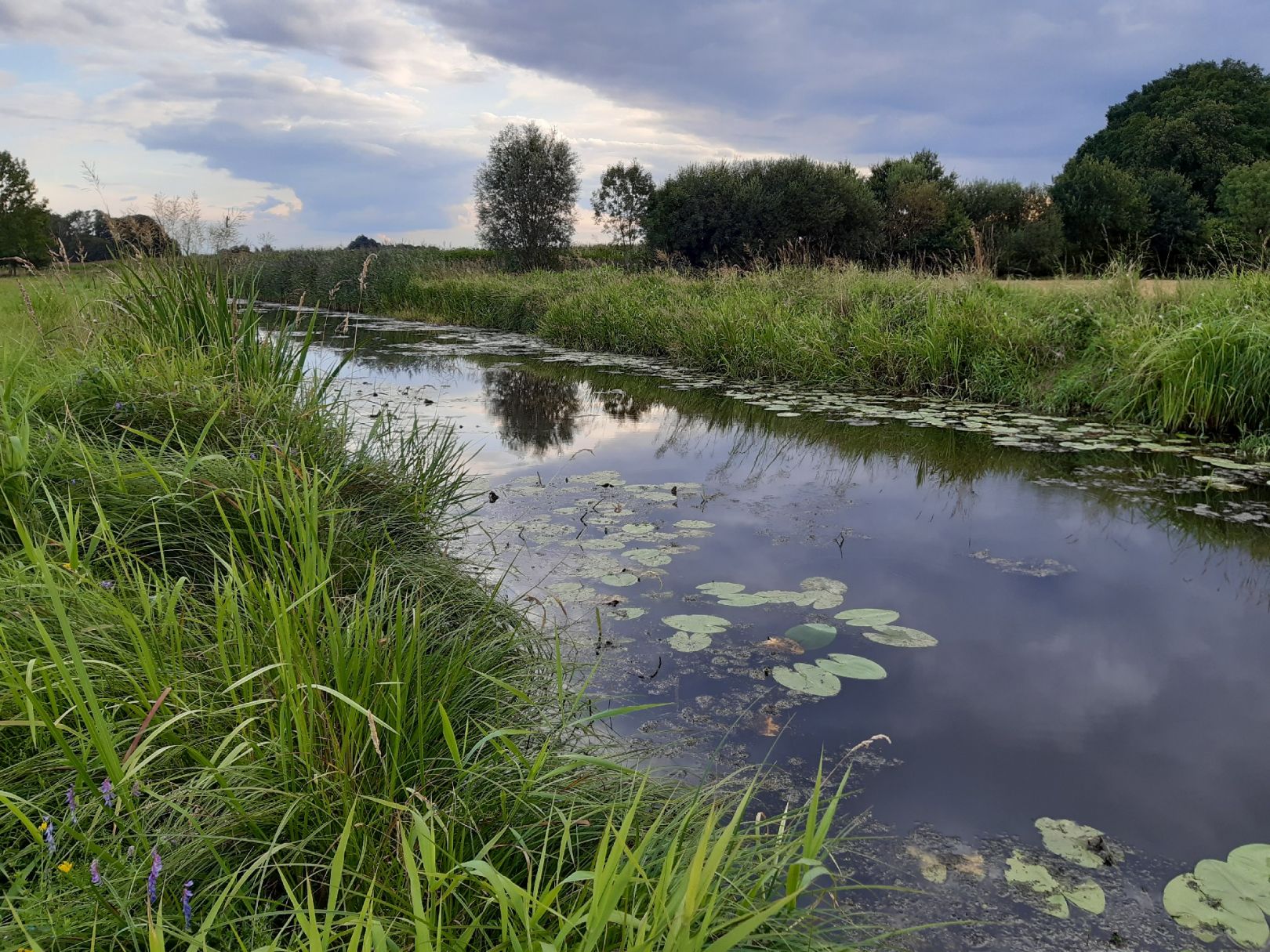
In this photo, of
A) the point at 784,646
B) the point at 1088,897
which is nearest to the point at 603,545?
the point at 784,646

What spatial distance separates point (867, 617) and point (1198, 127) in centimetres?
4346

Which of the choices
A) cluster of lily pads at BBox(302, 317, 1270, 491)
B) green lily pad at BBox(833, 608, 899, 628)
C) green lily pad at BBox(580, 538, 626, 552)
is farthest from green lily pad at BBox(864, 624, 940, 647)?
cluster of lily pads at BBox(302, 317, 1270, 491)

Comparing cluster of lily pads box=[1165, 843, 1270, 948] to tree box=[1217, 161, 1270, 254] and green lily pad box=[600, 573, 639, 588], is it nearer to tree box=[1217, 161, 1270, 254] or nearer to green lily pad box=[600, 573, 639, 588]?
green lily pad box=[600, 573, 639, 588]

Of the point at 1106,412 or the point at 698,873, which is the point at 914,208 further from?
the point at 698,873

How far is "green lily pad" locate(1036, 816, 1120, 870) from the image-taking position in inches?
78.5

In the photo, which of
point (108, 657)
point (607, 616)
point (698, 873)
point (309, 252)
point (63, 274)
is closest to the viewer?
point (698, 873)

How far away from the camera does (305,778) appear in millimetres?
1567

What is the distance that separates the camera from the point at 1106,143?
4122cm

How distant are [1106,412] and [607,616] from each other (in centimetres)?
608

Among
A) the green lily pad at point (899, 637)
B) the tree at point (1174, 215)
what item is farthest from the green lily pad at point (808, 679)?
the tree at point (1174, 215)

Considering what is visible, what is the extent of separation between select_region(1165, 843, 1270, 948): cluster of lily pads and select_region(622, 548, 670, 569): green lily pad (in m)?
2.43

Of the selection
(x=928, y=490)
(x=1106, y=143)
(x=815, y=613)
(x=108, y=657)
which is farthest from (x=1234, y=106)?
(x=108, y=657)

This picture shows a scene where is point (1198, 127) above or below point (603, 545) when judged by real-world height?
above

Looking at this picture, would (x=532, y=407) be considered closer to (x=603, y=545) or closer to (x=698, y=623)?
(x=603, y=545)
